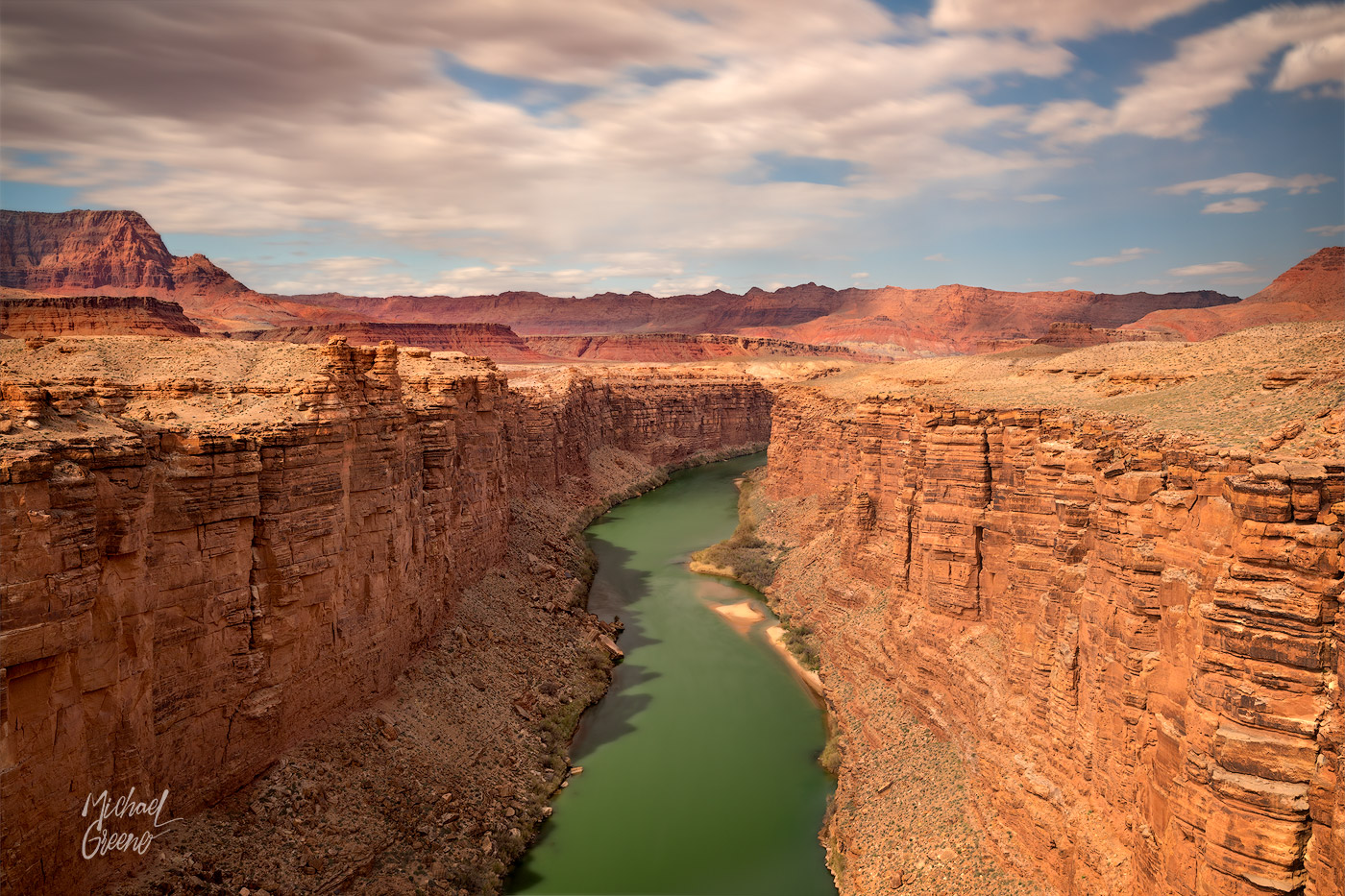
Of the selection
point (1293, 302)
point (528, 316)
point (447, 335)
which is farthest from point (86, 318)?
point (528, 316)

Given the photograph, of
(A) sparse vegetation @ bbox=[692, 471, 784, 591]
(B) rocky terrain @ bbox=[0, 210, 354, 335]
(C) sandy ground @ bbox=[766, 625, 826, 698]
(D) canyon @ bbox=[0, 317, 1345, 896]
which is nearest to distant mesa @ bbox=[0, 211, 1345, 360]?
(B) rocky terrain @ bbox=[0, 210, 354, 335]

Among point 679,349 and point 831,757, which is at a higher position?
point 679,349

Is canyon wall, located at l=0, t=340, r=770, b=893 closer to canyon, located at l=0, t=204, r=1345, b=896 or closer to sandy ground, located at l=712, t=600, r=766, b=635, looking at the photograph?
canyon, located at l=0, t=204, r=1345, b=896

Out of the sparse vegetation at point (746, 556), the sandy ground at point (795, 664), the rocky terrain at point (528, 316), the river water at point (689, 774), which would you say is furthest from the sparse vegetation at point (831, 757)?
the rocky terrain at point (528, 316)

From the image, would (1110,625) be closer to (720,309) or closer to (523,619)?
(523,619)

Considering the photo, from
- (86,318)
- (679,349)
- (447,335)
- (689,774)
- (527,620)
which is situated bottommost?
(689,774)

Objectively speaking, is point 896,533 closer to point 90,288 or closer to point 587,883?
point 587,883

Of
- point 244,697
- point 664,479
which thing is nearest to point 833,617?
point 244,697
